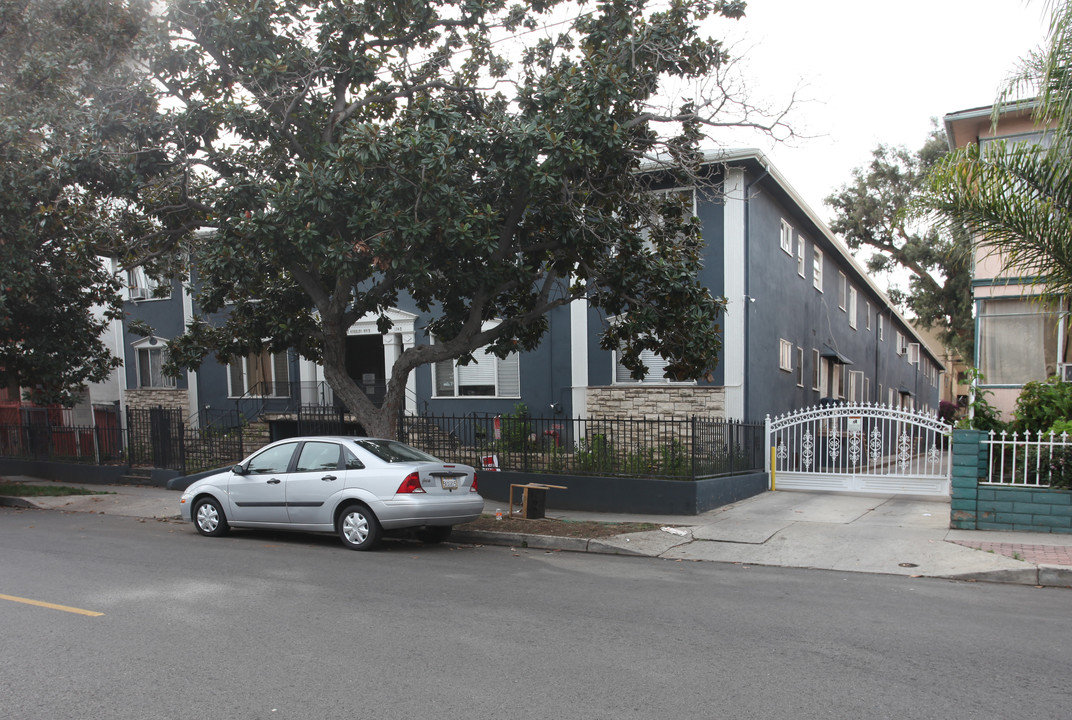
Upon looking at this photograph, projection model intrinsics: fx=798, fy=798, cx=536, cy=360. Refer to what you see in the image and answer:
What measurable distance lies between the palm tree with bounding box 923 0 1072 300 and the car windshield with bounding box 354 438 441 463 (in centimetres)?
746

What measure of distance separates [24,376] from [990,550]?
18.4 m

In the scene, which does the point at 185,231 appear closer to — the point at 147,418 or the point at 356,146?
the point at 356,146

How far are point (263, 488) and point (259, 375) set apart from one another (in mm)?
13153

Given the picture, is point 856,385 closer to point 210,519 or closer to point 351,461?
point 351,461

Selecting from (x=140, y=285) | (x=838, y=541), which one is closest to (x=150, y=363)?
(x=140, y=285)

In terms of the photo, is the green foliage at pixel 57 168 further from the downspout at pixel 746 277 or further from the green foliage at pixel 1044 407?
the green foliage at pixel 1044 407

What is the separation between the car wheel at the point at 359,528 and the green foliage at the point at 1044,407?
889cm

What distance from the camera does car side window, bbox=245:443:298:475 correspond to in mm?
10844

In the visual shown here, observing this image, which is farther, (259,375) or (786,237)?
(259,375)

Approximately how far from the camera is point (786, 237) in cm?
2002

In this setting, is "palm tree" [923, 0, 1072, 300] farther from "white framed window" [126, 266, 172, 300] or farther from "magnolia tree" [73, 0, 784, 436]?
"white framed window" [126, 266, 172, 300]

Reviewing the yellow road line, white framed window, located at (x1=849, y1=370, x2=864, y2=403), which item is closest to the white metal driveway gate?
white framed window, located at (x1=849, y1=370, x2=864, y2=403)

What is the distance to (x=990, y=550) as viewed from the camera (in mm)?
9406

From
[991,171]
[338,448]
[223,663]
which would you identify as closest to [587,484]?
[338,448]
